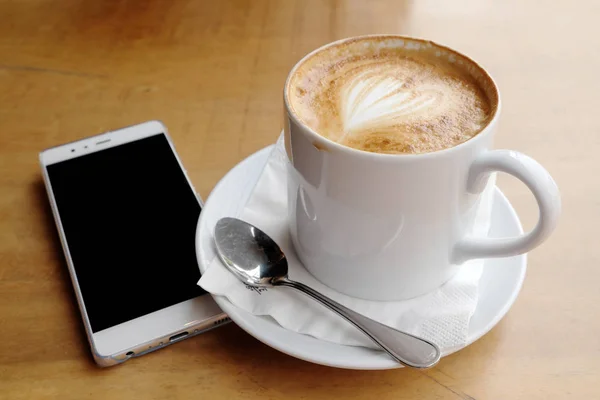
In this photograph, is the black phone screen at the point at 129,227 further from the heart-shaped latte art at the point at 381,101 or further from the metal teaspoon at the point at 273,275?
the heart-shaped latte art at the point at 381,101

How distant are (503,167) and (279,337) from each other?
0.22 metres

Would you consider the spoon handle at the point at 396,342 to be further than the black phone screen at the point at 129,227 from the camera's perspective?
No

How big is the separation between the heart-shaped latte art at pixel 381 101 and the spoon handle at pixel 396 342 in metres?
0.15

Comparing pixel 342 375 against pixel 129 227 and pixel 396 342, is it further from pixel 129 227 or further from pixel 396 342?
pixel 129 227

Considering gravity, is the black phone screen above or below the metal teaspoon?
below

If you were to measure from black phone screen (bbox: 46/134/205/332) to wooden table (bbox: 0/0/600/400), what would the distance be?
0.10 ft

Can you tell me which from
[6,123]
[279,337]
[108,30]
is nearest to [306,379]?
[279,337]

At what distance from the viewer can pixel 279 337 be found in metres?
0.46

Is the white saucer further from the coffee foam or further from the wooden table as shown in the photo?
the coffee foam

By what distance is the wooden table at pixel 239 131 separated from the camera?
474mm

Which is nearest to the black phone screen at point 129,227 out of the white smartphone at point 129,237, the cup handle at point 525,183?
the white smartphone at point 129,237

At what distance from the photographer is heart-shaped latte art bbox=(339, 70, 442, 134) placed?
1.57 ft

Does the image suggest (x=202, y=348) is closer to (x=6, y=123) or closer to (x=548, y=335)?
(x=548, y=335)

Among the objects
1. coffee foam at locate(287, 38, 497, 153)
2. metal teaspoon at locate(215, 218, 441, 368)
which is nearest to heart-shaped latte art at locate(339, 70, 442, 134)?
coffee foam at locate(287, 38, 497, 153)
